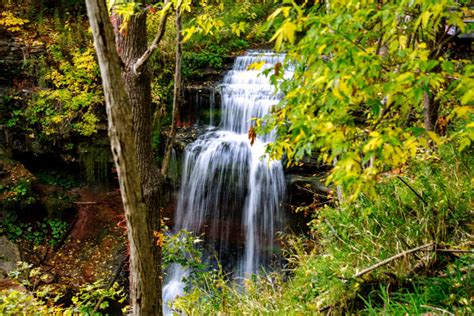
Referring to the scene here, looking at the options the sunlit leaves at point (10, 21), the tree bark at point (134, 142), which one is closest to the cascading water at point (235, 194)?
the tree bark at point (134, 142)

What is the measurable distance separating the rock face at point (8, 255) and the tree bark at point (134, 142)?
4.85 m

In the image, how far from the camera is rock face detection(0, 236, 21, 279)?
23.8ft

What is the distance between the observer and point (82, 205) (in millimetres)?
9375

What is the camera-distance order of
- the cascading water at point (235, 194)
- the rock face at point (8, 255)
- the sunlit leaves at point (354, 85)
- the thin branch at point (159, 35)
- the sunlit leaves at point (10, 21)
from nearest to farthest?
the sunlit leaves at point (354, 85), the thin branch at point (159, 35), the rock face at point (8, 255), the cascading water at point (235, 194), the sunlit leaves at point (10, 21)

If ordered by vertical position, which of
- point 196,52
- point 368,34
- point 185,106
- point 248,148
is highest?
point 368,34

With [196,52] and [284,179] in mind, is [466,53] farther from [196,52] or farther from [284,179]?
[196,52]

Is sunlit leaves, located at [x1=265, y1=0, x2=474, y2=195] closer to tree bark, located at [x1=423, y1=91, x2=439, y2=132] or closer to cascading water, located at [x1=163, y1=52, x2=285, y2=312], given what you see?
tree bark, located at [x1=423, y1=91, x2=439, y2=132]

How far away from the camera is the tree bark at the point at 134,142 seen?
8.09ft

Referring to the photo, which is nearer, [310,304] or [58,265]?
[310,304]

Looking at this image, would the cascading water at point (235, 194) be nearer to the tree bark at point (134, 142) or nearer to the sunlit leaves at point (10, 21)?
the tree bark at point (134, 142)

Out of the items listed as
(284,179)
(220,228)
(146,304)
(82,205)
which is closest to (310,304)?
(146,304)

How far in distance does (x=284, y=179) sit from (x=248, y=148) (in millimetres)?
1099

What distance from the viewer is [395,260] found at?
2.75 m

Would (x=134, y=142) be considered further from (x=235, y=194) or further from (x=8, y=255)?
(x=8, y=255)
